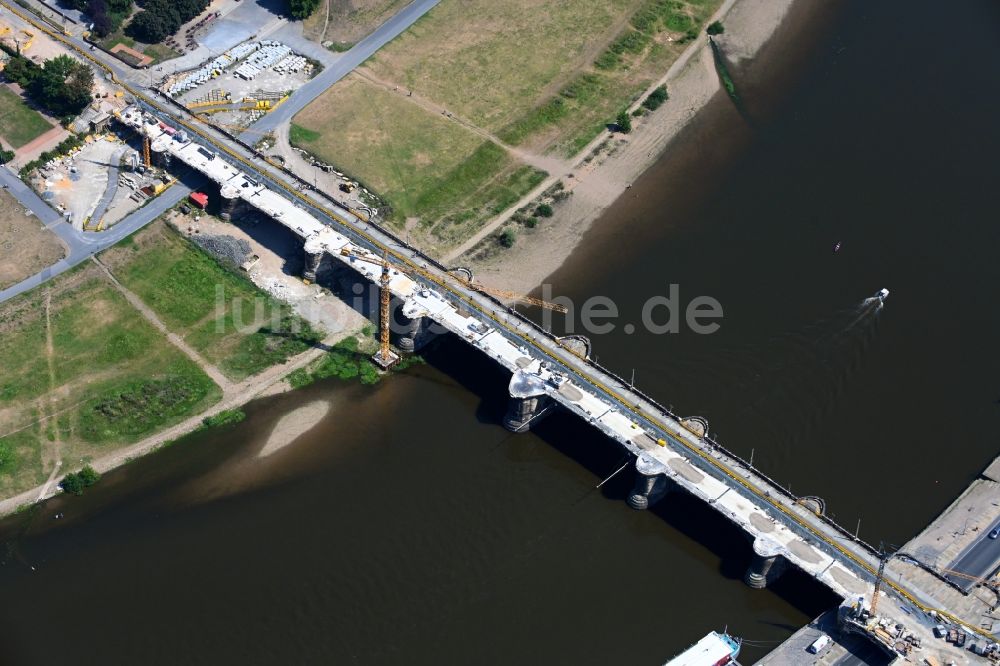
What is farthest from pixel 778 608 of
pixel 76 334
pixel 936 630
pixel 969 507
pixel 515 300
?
pixel 76 334

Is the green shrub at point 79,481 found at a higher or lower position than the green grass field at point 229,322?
Answer: lower

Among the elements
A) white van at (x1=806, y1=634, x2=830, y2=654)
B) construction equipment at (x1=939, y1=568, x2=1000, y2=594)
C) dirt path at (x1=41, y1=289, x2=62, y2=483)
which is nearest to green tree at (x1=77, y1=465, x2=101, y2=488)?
dirt path at (x1=41, y1=289, x2=62, y2=483)

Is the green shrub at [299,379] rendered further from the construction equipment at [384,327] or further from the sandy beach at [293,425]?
the construction equipment at [384,327]

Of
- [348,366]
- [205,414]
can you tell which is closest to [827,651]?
[348,366]

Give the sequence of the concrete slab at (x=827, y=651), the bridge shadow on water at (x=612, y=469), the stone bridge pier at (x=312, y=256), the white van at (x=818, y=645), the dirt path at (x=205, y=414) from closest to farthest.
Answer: the concrete slab at (x=827, y=651) < the white van at (x=818, y=645) < the bridge shadow on water at (x=612, y=469) < the dirt path at (x=205, y=414) < the stone bridge pier at (x=312, y=256)

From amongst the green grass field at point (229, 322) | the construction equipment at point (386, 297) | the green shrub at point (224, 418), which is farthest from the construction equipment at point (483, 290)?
the green shrub at point (224, 418)

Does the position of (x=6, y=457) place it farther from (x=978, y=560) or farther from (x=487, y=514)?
(x=978, y=560)
